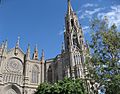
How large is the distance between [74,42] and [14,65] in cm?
1537

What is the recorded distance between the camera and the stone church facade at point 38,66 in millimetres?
42559

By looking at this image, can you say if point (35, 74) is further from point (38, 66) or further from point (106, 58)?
point (106, 58)

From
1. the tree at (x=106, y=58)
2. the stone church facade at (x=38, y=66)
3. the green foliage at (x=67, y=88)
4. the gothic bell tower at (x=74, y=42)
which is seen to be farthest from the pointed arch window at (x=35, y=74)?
the tree at (x=106, y=58)

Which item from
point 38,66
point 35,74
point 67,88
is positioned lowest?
point 67,88

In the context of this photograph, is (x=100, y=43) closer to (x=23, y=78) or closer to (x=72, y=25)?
(x=23, y=78)

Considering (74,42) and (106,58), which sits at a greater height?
(74,42)

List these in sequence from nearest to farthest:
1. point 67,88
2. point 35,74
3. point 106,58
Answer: point 106,58
point 67,88
point 35,74

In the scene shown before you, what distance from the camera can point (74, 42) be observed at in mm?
48094

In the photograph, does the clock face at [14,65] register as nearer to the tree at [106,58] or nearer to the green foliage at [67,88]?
the green foliage at [67,88]

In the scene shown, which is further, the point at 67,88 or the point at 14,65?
the point at 14,65

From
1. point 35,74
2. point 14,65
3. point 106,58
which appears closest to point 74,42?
point 35,74

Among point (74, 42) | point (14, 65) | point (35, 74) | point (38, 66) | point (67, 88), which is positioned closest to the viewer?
point (67, 88)

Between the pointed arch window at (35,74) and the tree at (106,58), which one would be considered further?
the pointed arch window at (35,74)

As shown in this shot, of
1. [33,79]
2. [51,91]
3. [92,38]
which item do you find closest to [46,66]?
[33,79]
